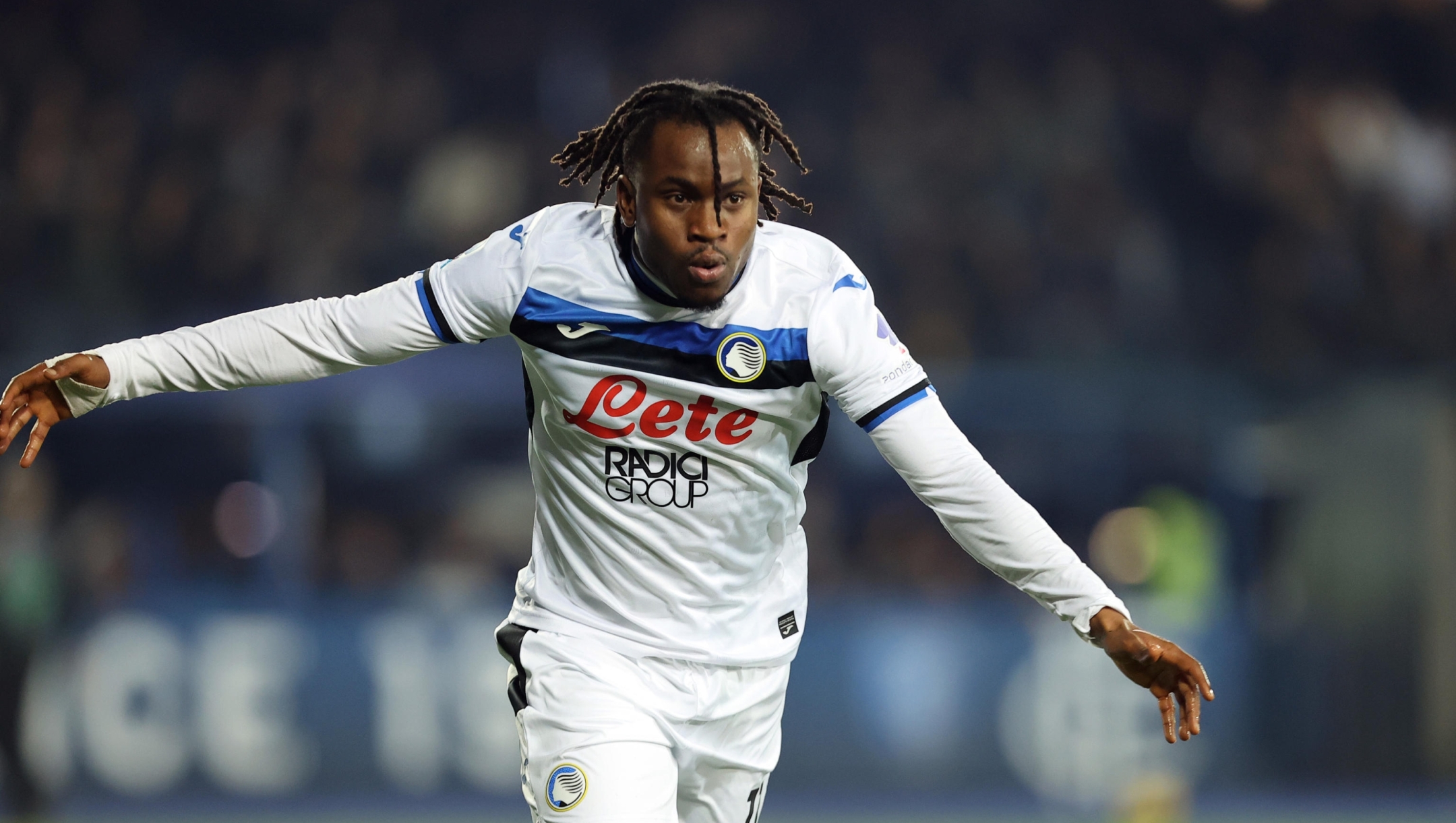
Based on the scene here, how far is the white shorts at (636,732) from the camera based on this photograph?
3.21 m

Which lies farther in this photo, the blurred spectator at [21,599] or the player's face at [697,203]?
the blurred spectator at [21,599]

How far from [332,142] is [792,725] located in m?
4.90

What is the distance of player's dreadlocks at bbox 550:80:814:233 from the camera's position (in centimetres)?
318

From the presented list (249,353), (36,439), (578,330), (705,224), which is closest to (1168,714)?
(705,224)

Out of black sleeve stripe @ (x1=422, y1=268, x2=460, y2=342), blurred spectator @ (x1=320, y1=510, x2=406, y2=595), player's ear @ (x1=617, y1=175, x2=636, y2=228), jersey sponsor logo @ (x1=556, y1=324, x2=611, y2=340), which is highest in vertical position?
player's ear @ (x1=617, y1=175, x2=636, y2=228)

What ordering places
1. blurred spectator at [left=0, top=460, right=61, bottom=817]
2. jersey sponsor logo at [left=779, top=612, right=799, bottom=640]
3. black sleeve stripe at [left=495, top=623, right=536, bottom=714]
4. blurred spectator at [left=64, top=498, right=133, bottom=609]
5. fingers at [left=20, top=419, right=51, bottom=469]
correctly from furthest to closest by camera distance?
blurred spectator at [left=64, top=498, right=133, bottom=609] → blurred spectator at [left=0, top=460, right=61, bottom=817] → jersey sponsor logo at [left=779, top=612, right=799, bottom=640] → black sleeve stripe at [left=495, top=623, right=536, bottom=714] → fingers at [left=20, top=419, right=51, bottom=469]

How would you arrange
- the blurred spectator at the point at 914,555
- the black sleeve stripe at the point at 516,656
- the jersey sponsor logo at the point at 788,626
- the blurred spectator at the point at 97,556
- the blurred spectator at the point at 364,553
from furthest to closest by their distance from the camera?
1. the blurred spectator at the point at 914,555
2. the blurred spectator at the point at 364,553
3. the blurred spectator at the point at 97,556
4. the jersey sponsor logo at the point at 788,626
5. the black sleeve stripe at the point at 516,656

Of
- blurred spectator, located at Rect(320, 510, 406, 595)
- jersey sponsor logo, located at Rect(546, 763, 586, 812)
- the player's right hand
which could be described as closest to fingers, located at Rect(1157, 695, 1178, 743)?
jersey sponsor logo, located at Rect(546, 763, 586, 812)

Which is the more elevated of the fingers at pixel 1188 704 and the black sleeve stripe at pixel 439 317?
the black sleeve stripe at pixel 439 317

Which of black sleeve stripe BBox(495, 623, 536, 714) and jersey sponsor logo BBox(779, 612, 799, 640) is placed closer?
black sleeve stripe BBox(495, 623, 536, 714)

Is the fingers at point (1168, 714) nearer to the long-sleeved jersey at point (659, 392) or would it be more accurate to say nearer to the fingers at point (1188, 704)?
the fingers at point (1188, 704)

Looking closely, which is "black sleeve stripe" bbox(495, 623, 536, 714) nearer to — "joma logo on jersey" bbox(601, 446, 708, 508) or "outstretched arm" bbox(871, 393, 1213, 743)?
"joma logo on jersey" bbox(601, 446, 708, 508)

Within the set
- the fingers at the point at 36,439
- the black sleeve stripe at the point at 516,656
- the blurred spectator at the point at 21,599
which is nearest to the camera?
the fingers at the point at 36,439

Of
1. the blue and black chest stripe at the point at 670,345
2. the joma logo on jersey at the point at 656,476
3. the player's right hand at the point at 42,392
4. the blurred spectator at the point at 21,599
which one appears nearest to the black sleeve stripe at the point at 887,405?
the blue and black chest stripe at the point at 670,345
